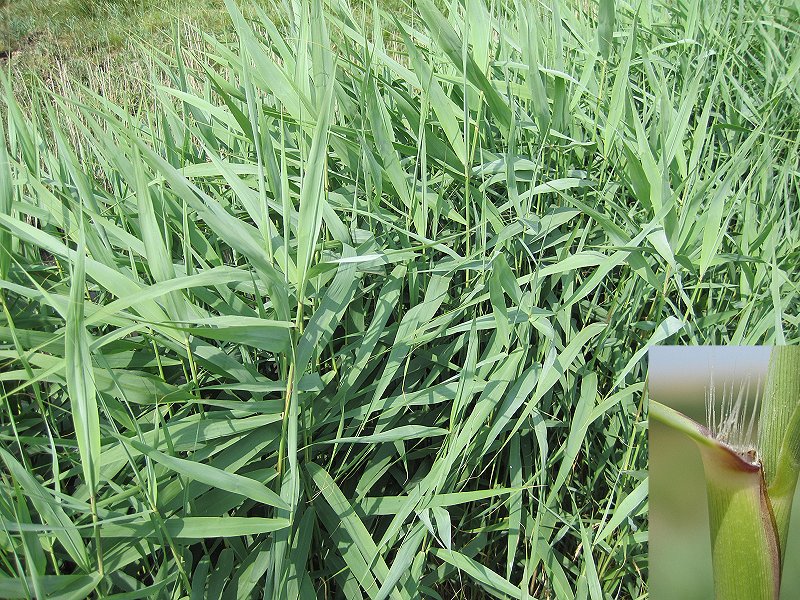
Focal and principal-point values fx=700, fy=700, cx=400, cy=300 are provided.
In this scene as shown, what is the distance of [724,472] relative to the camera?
69 cm

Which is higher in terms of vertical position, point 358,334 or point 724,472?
point 358,334

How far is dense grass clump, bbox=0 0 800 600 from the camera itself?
71cm

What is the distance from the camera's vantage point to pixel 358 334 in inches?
33.7

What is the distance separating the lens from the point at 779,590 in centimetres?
71

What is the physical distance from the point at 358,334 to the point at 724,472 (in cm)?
43

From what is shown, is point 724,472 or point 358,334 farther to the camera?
point 358,334

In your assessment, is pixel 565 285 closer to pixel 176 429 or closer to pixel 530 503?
pixel 530 503

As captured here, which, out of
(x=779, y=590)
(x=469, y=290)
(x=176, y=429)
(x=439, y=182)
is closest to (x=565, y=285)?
(x=469, y=290)

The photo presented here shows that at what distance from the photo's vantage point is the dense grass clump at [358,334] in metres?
0.71

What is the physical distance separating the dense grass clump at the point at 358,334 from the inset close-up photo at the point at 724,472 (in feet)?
0.23

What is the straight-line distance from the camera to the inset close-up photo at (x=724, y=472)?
0.69m

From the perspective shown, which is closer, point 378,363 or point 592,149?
point 378,363

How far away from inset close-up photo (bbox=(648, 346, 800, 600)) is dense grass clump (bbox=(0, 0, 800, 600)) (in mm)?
70

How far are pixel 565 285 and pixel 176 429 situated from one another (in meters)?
0.53
